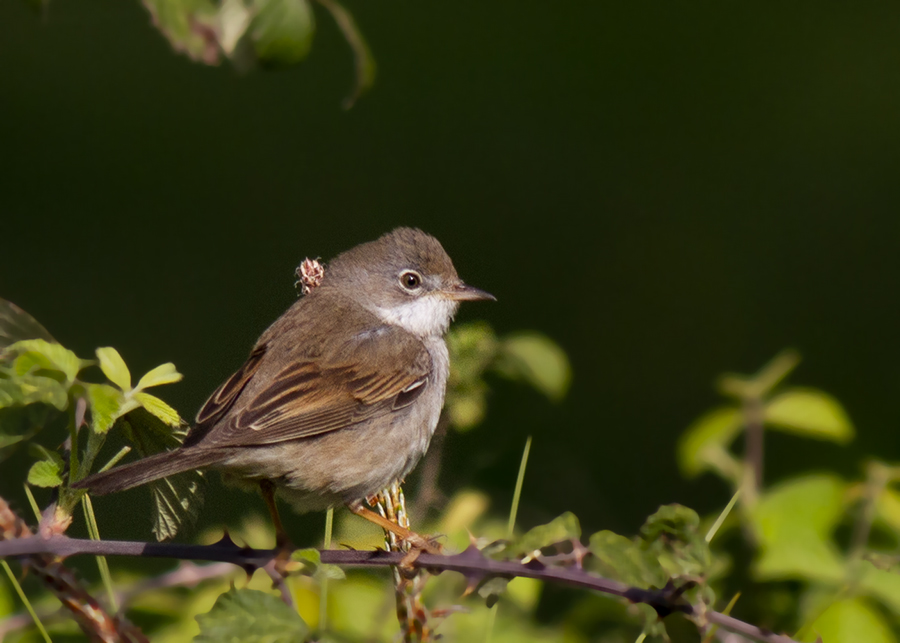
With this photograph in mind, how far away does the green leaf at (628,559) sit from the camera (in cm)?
136

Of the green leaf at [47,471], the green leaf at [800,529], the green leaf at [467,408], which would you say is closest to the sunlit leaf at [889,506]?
the green leaf at [800,529]

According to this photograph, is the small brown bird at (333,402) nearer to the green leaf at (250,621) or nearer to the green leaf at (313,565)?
the green leaf at (313,565)

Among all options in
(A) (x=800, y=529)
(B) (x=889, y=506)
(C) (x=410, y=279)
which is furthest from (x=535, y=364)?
(C) (x=410, y=279)

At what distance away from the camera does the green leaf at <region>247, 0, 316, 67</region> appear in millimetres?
1258

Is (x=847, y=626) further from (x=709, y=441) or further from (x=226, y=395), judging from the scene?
(x=226, y=395)

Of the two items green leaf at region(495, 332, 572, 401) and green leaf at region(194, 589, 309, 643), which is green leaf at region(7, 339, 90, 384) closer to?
green leaf at region(194, 589, 309, 643)

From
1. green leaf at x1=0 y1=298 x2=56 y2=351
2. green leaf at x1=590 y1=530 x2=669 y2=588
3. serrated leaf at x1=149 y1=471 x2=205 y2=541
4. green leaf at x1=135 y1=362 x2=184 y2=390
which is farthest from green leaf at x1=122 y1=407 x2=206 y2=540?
green leaf at x1=590 y1=530 x2=669 y2=588

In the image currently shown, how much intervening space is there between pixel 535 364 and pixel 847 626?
2.46ft

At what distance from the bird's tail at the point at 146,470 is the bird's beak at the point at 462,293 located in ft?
4.90

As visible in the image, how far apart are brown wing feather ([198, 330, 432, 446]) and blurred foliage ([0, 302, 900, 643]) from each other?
0.92 feet

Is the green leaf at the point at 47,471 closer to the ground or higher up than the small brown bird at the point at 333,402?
higher up

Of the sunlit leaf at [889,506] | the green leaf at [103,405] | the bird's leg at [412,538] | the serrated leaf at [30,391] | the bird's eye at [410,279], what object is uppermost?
the serrated leaf at [30,391]

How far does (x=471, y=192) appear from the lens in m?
6.76

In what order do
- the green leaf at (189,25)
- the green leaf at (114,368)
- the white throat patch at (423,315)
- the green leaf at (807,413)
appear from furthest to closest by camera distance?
the white throat patch at (423,315) → the green leaf at (807,413) → the green leaf at (114,368) → the green leaf at (189,25)
